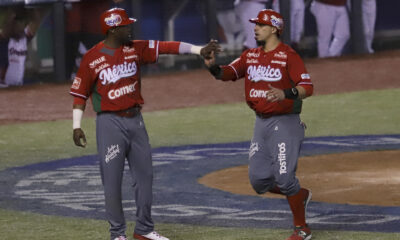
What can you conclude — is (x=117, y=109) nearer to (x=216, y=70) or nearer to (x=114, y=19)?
A: (x=114, y=19)

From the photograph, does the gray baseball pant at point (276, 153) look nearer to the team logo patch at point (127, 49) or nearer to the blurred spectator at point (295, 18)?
the team logo patch at point (127, 49)

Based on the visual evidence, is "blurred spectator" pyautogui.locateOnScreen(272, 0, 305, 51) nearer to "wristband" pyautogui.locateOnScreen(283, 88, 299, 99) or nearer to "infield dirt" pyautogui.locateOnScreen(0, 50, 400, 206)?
"infield dirt" pyautogui.locateOnScreen(0, 50, 400, 206)

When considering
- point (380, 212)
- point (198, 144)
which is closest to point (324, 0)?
point (198, 144)

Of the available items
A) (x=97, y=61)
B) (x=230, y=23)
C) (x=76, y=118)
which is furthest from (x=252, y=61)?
(x=230, y=23)

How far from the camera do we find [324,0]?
2567 cm

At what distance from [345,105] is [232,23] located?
599cm

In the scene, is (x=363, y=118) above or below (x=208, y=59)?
below

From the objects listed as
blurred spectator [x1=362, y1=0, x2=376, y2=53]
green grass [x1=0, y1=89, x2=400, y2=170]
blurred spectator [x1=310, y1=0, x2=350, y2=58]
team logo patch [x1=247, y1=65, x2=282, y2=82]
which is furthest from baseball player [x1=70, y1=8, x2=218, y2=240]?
blurred spectator [x1=362, y1=0, x2=376, y2=53]

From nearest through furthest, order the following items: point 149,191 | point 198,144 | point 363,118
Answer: point 149,191 → point 198,144 → point 363,118

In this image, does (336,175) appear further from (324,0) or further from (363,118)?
(324,0)

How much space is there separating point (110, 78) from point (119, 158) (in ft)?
2.23

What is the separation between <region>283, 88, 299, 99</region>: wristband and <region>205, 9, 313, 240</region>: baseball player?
0.13 meters

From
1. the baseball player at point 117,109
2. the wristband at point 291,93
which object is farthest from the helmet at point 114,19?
the wristband at point 291,93

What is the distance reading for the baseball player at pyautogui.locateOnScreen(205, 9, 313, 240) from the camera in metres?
9.04
